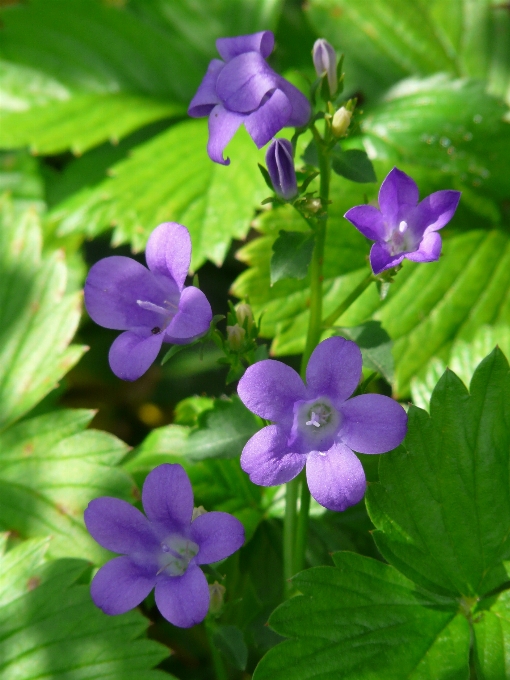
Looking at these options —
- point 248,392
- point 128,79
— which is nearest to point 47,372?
point 248,392

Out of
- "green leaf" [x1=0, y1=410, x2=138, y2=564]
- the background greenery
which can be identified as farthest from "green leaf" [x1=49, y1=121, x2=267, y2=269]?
"green leaf" [x1=0, y1=410, x2=138, y2=564]

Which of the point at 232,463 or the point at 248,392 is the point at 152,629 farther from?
the point at 248,392

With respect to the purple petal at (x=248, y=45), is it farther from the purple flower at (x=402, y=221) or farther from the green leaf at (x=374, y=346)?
the green leaf at (x=374, y=346)

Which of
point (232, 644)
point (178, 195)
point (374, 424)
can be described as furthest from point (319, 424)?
point (178, 195)

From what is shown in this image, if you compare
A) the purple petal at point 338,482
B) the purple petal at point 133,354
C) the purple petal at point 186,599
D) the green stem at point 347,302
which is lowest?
the purple petal at point 186,599

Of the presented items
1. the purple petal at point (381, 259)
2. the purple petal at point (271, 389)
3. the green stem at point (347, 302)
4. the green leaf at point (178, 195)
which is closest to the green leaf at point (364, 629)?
the purple petal at point (271, 389)

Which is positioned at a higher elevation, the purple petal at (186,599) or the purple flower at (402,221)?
the purple flower at (402,221)

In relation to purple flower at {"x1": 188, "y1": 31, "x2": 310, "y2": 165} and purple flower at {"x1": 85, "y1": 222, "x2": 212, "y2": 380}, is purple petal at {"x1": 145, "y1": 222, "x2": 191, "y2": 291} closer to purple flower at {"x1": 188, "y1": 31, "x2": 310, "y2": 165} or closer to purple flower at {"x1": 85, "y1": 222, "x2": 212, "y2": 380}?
purple flower at {"x1": 85, "y1": 222, "x2": 212, "y2": 380}
